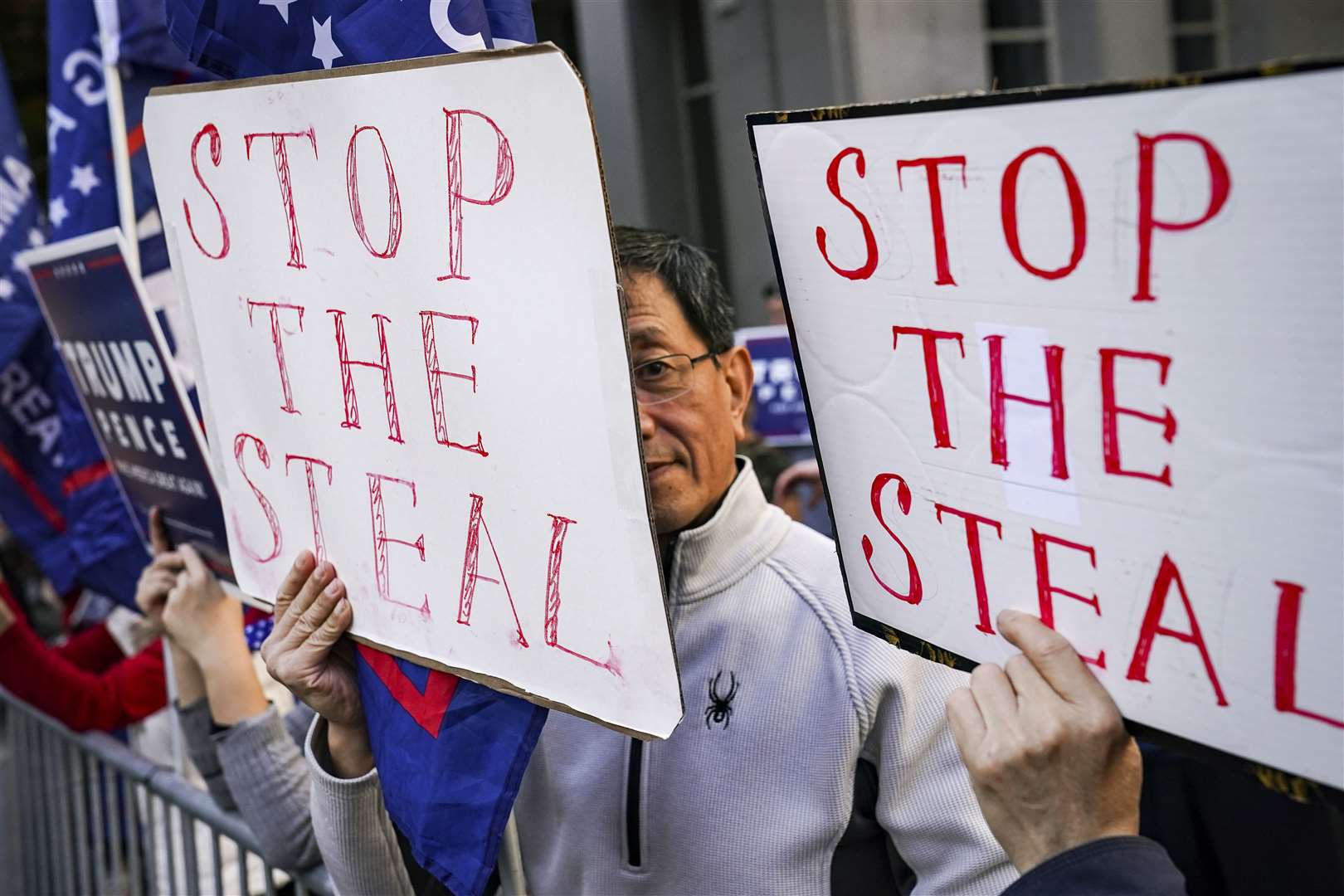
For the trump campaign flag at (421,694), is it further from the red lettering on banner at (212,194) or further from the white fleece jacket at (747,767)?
the white fleece jacket at (747,767)

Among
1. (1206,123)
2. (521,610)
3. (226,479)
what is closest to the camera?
(1206,123)

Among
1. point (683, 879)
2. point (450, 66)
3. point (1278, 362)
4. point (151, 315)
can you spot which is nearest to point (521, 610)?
point (683, 879)

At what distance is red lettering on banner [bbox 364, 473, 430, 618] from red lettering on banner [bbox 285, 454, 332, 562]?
0.12m

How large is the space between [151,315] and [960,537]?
5.99 ft

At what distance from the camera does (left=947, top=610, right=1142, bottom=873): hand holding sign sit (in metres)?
1.14

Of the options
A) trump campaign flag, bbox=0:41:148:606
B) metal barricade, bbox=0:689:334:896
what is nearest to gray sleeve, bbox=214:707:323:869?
A: metal barricade, bbox=0:689:334:896

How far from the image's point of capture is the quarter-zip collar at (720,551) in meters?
1.85

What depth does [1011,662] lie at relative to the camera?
3.97 ft

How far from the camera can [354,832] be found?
1923 millimetres

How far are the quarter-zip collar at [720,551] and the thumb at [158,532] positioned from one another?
140 centimetres

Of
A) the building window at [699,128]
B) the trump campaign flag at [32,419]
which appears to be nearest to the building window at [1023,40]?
the building window at [699,128]

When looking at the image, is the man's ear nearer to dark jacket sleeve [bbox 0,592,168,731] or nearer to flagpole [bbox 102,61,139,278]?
flagpole [bbox 102,61,139,278]

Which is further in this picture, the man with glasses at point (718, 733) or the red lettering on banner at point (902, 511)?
the man with glasses at point (718, 733)

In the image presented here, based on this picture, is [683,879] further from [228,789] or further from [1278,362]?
[228,789]
